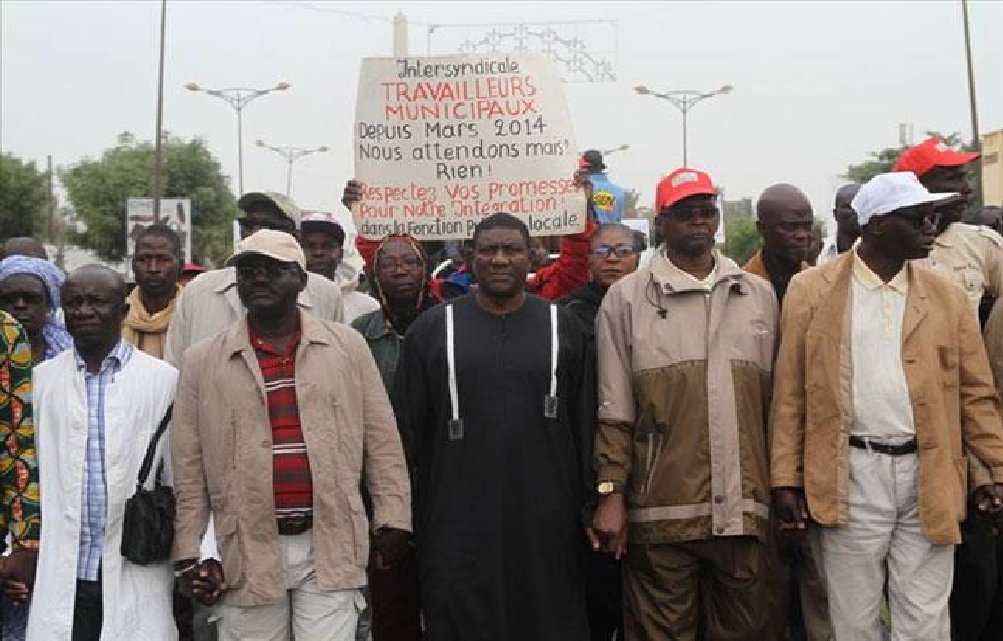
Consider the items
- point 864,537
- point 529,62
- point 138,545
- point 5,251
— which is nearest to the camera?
point 138,545

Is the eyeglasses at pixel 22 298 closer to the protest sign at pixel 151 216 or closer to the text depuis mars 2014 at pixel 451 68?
the text depuis mars 2014 at pixel 451 68

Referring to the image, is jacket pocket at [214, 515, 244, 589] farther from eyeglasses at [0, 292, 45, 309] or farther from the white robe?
eyeglasses at [0, 292, 45, 309]

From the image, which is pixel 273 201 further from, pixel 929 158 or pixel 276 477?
pixel 929 158

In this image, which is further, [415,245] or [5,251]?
[5,251]

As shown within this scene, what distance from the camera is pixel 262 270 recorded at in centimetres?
481

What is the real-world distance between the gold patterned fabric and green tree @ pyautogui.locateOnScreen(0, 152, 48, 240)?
45.3 meters

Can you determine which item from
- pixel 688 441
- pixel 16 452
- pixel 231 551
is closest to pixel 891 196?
pixel 688 441

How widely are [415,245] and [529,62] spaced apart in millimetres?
1473

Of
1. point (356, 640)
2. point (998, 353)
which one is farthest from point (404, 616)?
point (998, 353)

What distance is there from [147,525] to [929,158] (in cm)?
399

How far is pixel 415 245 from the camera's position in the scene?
6219mm

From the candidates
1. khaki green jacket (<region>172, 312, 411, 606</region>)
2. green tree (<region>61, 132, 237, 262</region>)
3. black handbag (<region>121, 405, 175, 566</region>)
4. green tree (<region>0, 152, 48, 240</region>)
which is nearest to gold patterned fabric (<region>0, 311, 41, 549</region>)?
black handbag (<region>121, 405, 175, 566</region>)

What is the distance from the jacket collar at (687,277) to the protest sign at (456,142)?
5.34 feet

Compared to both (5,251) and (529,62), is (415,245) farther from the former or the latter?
(5,251)
